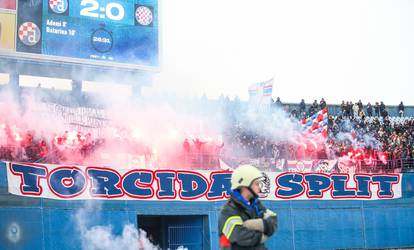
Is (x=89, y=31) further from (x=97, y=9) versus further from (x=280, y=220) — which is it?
(x=280, y=220)

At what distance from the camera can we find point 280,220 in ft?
73.4

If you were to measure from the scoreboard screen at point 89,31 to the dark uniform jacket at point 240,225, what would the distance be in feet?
70.1

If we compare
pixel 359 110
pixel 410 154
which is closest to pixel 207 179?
pixel 410 154

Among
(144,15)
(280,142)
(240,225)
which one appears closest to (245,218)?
(240,225)

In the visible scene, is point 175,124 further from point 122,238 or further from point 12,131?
point 122,238

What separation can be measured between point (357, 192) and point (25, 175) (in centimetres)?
1350

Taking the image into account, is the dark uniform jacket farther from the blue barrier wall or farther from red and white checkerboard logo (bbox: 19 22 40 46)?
red and white checkerboard logo (bbox: 19 22 40 46)

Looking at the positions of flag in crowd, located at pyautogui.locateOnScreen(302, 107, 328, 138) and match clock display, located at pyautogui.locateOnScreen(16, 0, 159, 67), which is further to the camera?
flag in crowd, located at pyautogui.locateOnScreen(302, 107, 328, 138)

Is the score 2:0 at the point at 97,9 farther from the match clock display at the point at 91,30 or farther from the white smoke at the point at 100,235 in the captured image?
the white smoke at the point at 100,235

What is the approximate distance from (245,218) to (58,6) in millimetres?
22362

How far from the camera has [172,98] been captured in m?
30.8

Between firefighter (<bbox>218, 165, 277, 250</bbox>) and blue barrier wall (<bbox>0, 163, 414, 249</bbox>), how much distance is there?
13412mm

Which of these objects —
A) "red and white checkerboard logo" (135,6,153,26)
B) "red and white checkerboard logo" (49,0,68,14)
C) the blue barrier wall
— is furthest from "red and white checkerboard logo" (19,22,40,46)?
the blue barrier wall

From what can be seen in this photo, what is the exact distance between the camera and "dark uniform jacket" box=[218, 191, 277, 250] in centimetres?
526
